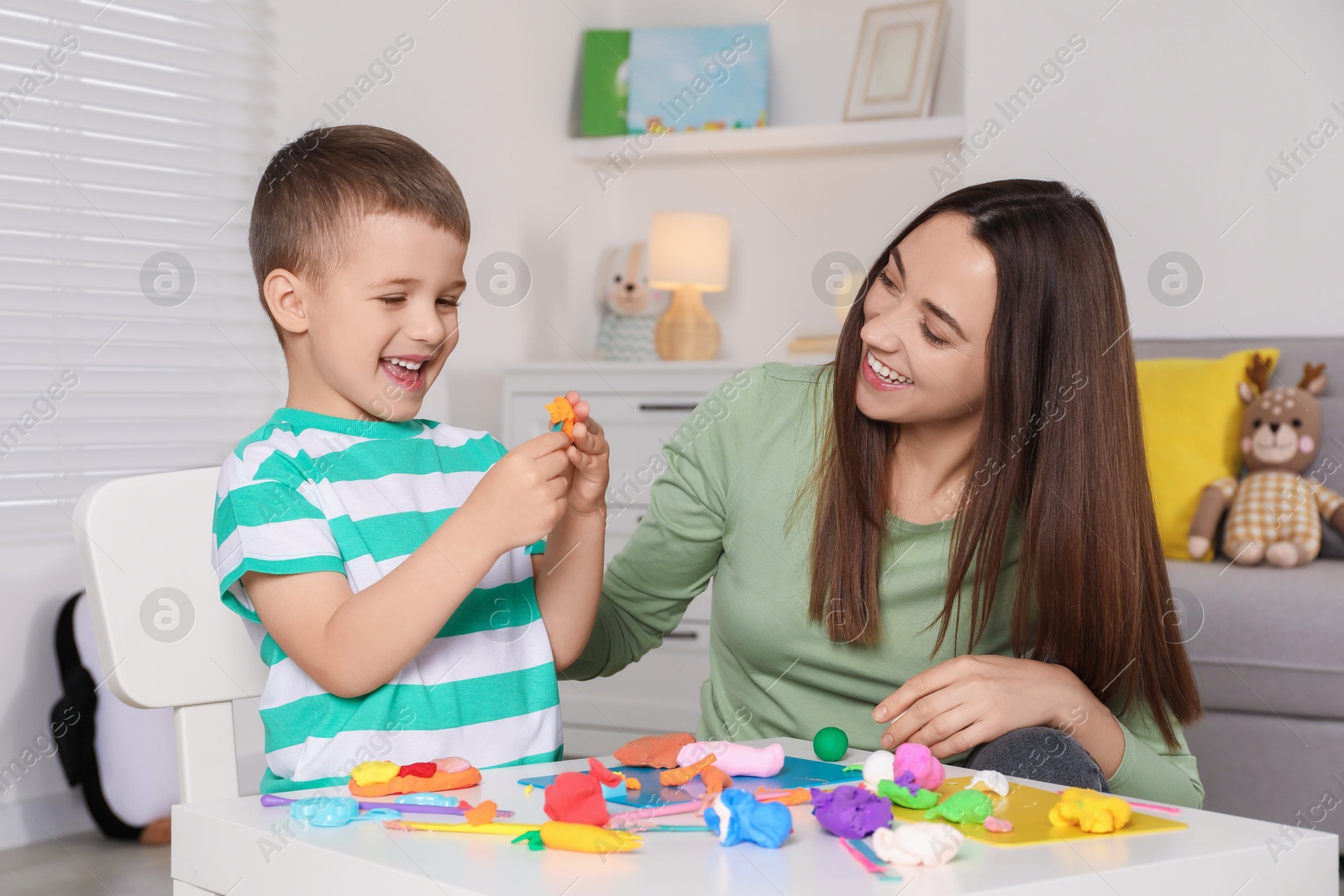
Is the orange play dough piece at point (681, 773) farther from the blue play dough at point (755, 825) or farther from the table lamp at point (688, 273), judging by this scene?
the table lamp at point (688, 273)

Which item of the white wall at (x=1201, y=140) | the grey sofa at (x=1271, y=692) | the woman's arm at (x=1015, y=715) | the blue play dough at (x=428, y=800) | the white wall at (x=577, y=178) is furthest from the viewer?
the white wall at (x=577, y=178)

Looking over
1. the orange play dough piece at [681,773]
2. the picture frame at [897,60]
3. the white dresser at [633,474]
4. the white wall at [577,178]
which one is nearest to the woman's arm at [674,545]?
the orange play dough piece at [681,773]

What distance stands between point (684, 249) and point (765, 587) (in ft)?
7.07

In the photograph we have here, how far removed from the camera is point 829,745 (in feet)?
2.72

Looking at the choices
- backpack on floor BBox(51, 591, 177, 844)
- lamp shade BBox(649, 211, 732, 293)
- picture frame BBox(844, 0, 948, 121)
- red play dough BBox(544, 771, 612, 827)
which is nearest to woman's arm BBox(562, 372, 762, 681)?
red play dough BBox(544, 771, 612, 827)

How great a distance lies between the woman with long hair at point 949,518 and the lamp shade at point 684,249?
2.02 metres

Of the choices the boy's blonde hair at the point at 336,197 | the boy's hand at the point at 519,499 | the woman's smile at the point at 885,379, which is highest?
the boy's blonde hair at the point at 336,197

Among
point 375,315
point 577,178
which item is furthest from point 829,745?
point 577,178

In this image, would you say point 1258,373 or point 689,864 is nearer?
point 689,864

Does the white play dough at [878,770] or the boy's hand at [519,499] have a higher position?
the boy's hand at [519,499]

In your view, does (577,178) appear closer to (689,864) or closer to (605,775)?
(605,775)

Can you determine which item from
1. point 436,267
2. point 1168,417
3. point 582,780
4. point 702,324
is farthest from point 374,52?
point 582,780

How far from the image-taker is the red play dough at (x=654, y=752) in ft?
2.61

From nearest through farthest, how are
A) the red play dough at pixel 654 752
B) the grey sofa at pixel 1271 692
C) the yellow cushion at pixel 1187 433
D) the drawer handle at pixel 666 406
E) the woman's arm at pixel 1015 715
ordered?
the red play dough at pixel 654 752 < the woman's arm at pixel 1015 715 < the grey sofa at pixel 1271 692 < the yellow cushion at pixel 1187 433 < the drawer handle at pixel 666 406
